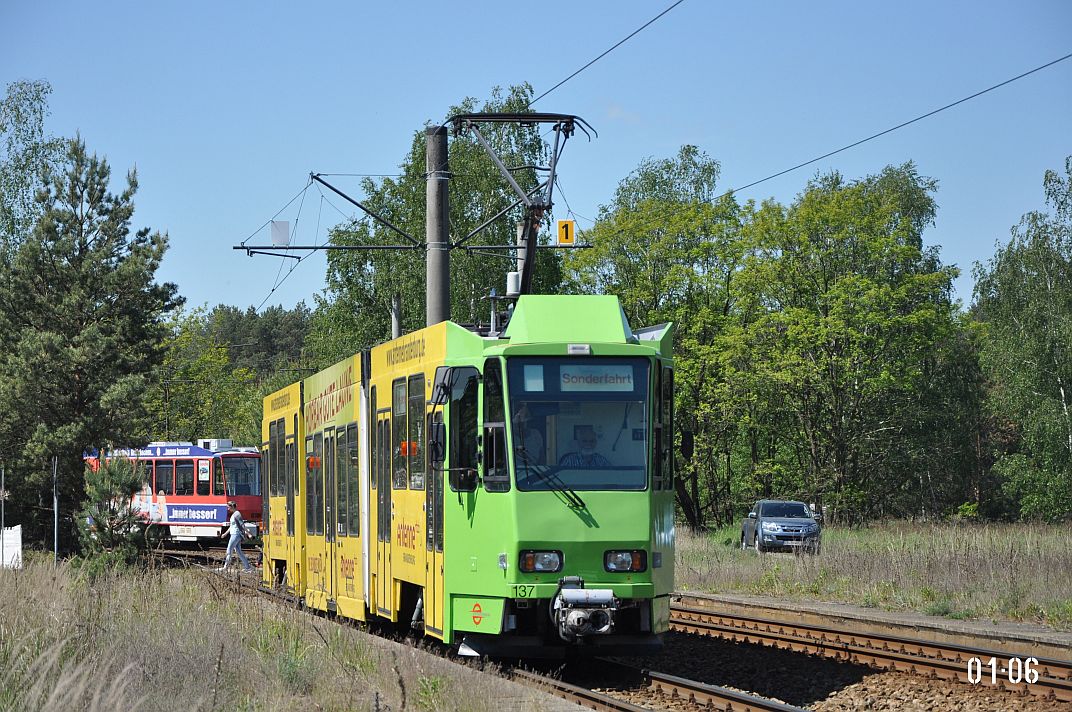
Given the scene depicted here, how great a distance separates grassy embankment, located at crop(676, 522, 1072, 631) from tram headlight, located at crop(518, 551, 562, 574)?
8.12 m

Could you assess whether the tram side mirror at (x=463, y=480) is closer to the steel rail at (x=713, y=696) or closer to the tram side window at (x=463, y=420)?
the tram side window at (x=463, y=420)

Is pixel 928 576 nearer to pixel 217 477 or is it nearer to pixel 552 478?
pixel 552 478

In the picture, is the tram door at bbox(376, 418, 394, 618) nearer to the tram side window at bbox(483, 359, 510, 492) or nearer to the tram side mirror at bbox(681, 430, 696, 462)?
the tram side window at bbox(483, 359, 510, 492)

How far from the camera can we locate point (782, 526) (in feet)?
116

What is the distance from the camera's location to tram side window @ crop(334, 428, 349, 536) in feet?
56.4

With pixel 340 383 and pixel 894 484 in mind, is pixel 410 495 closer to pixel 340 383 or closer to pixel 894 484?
pixel 340 383

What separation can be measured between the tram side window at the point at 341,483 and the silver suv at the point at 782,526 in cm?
1850

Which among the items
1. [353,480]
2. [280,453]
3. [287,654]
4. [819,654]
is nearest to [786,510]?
[280,453]

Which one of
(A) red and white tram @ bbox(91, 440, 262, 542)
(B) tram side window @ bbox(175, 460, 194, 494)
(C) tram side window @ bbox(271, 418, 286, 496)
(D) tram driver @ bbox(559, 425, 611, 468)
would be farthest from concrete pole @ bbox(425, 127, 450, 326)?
(B) tram side window @ bbox(175, 460, 194, 494)

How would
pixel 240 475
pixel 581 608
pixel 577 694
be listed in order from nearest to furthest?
pixel 577 694 → pixel 581 608 → pixel 240 475

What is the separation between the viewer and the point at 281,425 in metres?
23.2

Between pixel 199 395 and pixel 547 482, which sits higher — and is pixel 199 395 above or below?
above

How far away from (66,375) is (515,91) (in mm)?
20622
